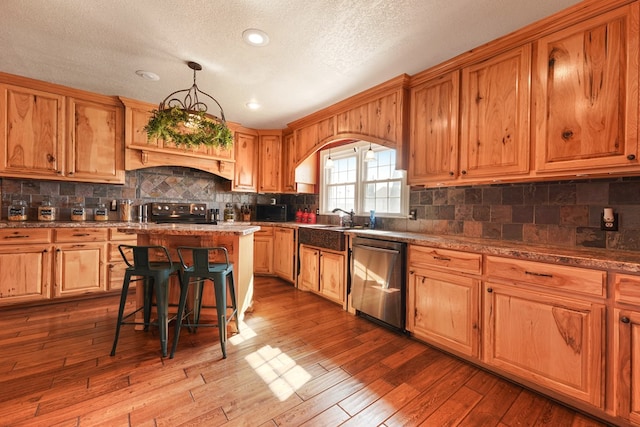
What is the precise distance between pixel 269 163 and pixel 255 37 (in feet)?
8.67

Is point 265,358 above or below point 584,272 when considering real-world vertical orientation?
below

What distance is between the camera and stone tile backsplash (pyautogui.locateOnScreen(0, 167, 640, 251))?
1.89 metres

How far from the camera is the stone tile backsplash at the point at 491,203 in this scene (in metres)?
1.89

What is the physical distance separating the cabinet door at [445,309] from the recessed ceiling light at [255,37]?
7.48 ft

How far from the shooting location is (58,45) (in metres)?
2.32

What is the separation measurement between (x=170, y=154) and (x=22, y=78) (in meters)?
1.57

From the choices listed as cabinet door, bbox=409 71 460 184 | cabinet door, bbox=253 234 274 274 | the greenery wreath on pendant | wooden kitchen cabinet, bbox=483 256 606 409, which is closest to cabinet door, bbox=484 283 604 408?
wooden kitchen cabinet, bbox=483 256 606 409

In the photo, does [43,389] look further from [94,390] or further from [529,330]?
[529,330]

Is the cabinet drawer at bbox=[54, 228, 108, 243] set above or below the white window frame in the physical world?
below

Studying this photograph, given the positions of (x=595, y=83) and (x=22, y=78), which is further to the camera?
(x=22, y=78)

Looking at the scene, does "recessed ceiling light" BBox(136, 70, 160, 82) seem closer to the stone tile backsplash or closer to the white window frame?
the stone tile backsplash

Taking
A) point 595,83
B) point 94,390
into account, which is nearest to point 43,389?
point 94,390

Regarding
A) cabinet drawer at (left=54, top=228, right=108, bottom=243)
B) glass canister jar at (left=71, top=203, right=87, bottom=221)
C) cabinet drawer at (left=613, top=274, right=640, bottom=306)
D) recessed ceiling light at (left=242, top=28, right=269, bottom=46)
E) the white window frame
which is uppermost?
recessed ceiling light at (left=242, top=28, right=269, bottom=46)

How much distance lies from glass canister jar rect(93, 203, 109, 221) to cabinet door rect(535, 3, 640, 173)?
15.5 ft
